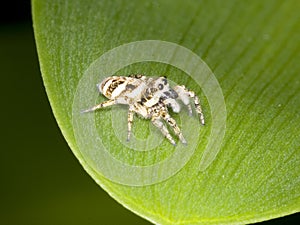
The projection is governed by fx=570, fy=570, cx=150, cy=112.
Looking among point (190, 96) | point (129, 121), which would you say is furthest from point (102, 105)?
point (190, 96)

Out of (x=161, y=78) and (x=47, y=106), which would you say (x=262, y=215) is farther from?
(x=47, y=106)

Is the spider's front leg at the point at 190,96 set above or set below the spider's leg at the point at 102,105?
above

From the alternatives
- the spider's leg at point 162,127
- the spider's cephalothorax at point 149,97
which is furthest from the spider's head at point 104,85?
the spider's leg at point 162,127

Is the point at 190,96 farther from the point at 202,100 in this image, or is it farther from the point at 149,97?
the point at 149,97

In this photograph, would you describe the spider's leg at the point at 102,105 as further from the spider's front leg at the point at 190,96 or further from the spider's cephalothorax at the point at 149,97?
the spider's front leg at the point at 190,96

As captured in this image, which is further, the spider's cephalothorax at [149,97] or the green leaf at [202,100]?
the spider's cephalothorax at [149,97]

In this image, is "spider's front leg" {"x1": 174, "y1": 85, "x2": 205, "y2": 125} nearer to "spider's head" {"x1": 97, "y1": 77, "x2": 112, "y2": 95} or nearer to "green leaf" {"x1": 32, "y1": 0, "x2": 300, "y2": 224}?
"green leaf" {"x1": 32, "y1": 0, "x2": 300, "y2": 224}

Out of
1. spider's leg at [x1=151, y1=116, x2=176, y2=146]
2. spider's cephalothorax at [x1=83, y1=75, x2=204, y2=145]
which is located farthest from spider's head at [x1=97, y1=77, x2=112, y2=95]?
spider's leg at [x1=151, y1=116, x2=176, y2=146]

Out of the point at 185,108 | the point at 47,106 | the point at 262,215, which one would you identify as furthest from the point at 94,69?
the point at 47,106

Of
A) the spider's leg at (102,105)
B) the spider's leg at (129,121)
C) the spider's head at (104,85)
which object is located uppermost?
the spider's head at (104,85)
